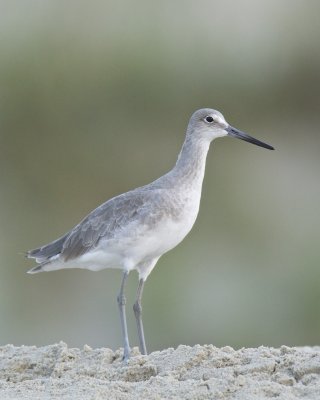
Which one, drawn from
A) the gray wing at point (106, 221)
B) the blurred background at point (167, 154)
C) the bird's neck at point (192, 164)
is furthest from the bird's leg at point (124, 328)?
the blurred background at point (167, 154)

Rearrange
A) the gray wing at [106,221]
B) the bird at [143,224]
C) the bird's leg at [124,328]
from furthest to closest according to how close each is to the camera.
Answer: the gray wing at [106,221] → the bird at [143,224] → the bird's leg at [124,328]

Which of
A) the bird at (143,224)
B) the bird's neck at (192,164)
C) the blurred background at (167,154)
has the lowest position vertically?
the bird at (143,224)

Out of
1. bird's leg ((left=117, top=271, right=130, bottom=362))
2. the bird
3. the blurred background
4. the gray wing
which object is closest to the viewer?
bird's leg ((left=117, top=271, right=130, bottom=362))

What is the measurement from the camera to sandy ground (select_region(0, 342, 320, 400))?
6.67 m

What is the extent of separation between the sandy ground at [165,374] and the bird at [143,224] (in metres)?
0.83

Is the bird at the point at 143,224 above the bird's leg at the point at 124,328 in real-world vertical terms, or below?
above

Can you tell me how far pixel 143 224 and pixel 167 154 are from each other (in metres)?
9.50

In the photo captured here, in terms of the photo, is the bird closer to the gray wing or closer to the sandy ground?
the gray wing

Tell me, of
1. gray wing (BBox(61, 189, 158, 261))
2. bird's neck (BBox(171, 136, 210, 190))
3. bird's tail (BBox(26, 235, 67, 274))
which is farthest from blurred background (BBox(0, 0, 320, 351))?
bird's neck (BBox(171, 136, 210, 190))

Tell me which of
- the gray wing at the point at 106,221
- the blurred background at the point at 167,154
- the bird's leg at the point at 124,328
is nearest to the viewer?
the bird's leg at the point at 124,328

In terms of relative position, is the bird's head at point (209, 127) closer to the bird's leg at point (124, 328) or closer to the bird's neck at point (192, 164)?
the bird's neck at point (192, 164)

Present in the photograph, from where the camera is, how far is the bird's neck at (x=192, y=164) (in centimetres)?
905

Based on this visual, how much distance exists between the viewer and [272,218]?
17719 mm

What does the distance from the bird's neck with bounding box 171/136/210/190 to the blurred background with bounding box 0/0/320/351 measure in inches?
256
